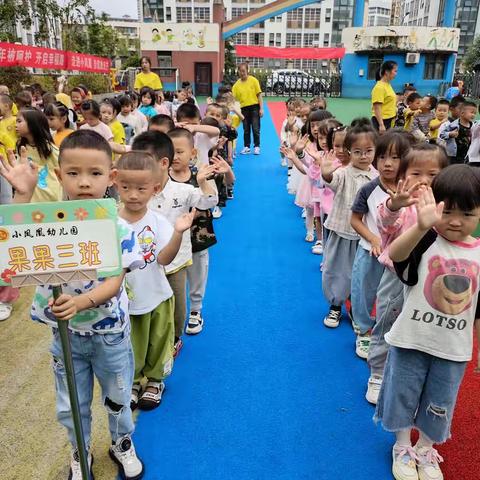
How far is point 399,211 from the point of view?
197 centimetres

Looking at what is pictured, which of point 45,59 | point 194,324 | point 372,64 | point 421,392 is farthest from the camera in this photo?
point 372,64

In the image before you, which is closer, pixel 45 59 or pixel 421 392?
pixel 421 392

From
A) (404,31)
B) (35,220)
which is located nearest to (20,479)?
(35,220)

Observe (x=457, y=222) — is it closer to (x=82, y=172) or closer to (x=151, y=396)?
(x=82, y=172)

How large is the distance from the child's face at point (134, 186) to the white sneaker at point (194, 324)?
1290mm

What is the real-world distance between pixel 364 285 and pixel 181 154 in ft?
4.38

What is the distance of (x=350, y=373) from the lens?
2.77 meters

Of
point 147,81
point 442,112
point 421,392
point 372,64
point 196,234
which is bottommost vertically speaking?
point 421,392

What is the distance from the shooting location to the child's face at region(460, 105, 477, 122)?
585 centimetres

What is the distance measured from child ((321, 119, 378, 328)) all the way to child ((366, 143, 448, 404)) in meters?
0.47

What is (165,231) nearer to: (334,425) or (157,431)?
(157,431)

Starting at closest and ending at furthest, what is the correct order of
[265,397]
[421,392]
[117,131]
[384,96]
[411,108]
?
[421,392] → [265,397] → [117,131] → [384,96] → [411,108]

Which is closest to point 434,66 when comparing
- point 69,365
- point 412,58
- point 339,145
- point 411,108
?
point 412,58

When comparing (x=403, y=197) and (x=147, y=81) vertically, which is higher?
(x=147, y=81)
